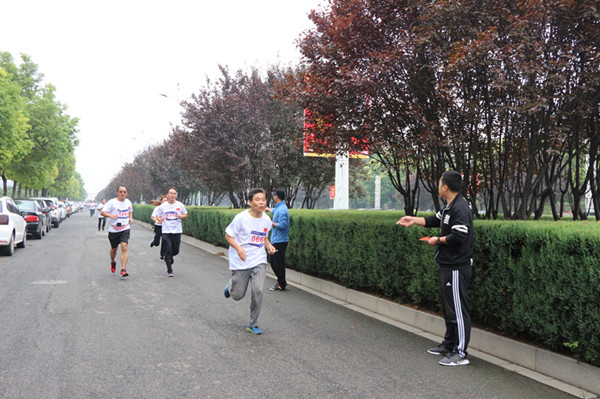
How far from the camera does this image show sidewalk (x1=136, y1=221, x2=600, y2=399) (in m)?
4.36

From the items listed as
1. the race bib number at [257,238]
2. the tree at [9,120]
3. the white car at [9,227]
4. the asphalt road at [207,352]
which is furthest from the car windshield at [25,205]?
the race bib number at [257,238]

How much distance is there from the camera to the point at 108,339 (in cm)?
572

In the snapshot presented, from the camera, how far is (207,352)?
17.4 feet

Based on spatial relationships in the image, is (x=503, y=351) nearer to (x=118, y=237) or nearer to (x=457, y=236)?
(x=457, y=236)

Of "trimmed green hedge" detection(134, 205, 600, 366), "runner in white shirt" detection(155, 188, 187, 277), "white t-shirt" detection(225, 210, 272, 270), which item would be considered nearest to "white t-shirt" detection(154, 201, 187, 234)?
"runner in white shirt" detection(155, 188, 187, 277)

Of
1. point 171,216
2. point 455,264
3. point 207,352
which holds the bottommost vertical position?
point 207,352

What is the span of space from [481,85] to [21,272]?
10237mm

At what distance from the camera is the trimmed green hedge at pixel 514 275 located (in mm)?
4375

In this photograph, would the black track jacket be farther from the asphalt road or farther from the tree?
the tree

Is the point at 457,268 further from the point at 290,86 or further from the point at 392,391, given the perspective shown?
the point at 290,86

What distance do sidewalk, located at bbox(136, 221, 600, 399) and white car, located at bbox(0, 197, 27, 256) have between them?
424 inches

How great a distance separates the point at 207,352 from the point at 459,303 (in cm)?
266

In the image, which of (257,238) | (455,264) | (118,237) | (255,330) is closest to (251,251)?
(257,238)

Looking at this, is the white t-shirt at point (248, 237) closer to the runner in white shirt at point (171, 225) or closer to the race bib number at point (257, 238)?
the race bib number at point (257, 238)
